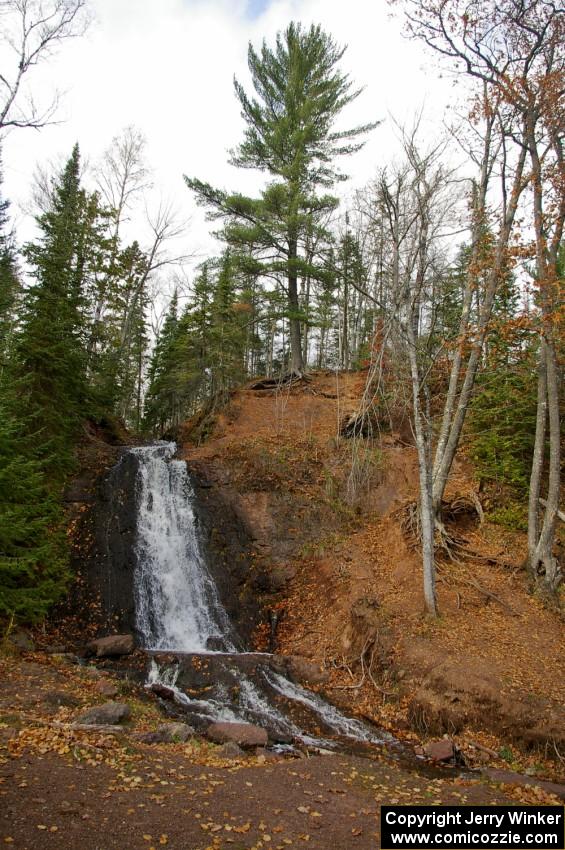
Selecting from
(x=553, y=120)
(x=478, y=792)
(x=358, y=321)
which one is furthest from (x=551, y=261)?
(x=358, y=321)

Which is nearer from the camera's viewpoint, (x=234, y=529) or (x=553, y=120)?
(x=553, y=120)

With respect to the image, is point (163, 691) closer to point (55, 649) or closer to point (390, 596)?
point (55, 649)

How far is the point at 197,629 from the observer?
12.2 m

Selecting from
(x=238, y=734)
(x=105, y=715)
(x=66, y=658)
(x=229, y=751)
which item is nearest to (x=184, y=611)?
(x=66, y=658)

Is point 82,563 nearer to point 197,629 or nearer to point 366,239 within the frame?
point 197,629

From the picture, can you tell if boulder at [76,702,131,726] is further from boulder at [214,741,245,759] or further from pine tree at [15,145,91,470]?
pine tree at [15,145,91,470]

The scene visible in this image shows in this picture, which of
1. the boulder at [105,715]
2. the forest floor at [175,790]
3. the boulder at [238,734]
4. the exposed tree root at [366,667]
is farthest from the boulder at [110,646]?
the exposed tree root at [366,667]

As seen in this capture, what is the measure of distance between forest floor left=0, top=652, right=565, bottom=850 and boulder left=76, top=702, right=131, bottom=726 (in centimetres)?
18

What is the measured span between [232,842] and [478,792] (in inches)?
138

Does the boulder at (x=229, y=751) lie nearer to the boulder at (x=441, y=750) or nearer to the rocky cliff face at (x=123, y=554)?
the boulder at (x=441, y=750)

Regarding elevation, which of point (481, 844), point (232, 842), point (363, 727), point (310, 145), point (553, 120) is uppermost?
point (310, 145)

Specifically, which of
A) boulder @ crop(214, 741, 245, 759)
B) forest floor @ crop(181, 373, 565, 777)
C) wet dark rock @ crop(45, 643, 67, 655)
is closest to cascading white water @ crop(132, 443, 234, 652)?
forest floor @ crop(181, 373, 565, 777)

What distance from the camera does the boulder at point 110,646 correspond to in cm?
1041

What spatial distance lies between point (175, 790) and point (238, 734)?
2652 mm
